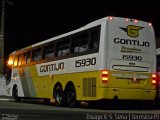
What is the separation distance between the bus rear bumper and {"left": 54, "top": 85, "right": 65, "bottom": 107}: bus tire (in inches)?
136

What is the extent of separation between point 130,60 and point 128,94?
133 centimetres

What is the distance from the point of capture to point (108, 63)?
59.9ft

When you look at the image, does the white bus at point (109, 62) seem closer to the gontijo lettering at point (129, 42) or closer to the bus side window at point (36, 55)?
the gontijo lettering at point (129, 42)

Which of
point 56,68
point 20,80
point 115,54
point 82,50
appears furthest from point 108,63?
point 20,80

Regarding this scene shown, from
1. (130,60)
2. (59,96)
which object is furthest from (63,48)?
(130,60)

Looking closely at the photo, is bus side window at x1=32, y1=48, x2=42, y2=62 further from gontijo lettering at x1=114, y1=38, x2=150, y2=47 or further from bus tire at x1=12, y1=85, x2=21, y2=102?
gontijo lettering at x1=114, y1=38, x2=150, y2=47

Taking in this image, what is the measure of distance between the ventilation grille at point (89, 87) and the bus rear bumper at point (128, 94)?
0.50 meters

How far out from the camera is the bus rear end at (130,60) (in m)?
18.4

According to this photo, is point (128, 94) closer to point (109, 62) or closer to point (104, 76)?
point (104, 76)

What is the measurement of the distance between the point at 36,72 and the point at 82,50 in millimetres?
5700

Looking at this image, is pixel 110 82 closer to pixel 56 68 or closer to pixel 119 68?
pixel 119 68

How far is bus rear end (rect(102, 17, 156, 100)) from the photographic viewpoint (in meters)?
18.4

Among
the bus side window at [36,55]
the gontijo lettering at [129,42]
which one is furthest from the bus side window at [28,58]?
the gontijo lettering at [129,42]

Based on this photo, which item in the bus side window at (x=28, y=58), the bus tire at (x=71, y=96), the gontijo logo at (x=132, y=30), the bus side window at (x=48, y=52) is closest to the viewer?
the gontijo logo at (x=132, y=30)
